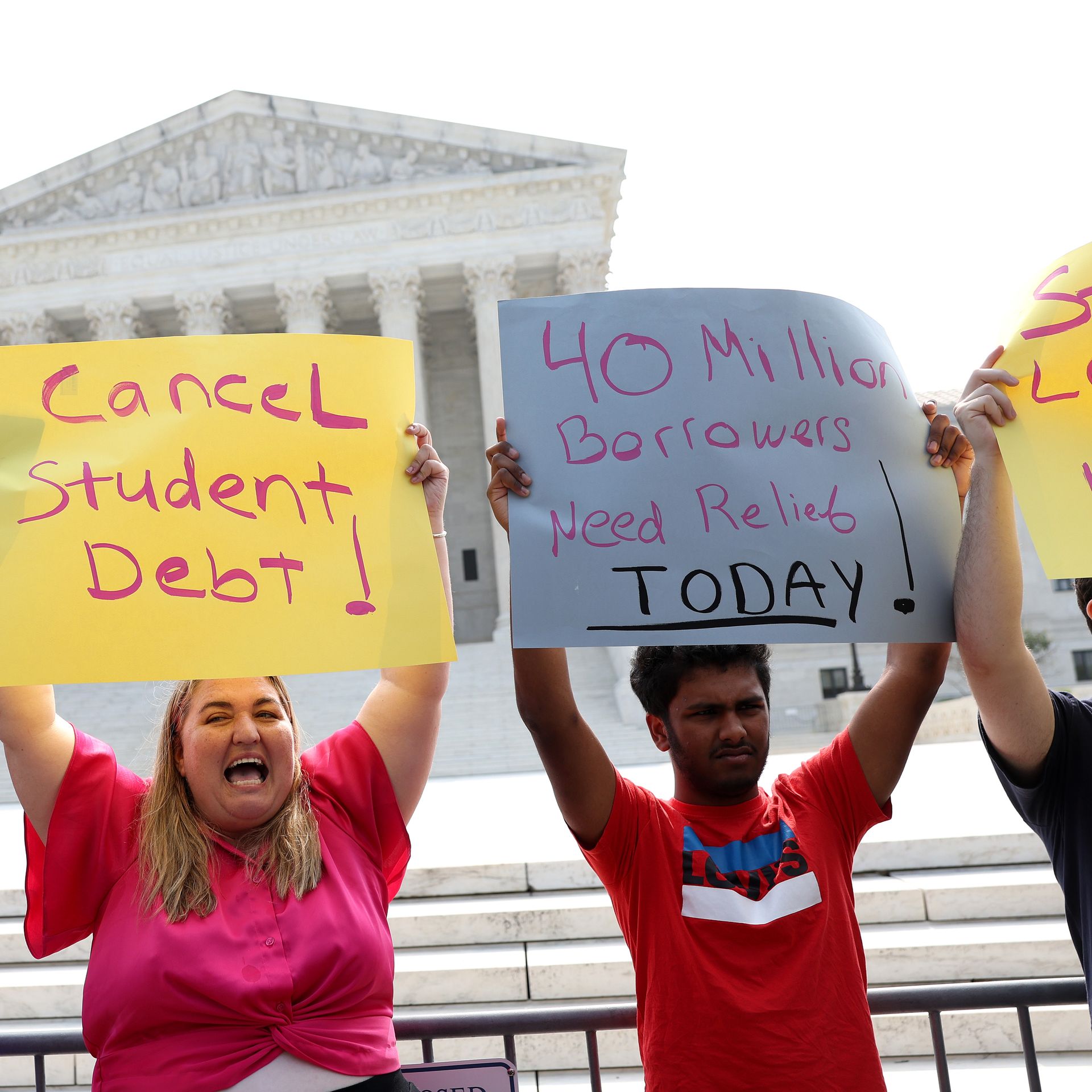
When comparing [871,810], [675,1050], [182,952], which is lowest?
[675,1050]

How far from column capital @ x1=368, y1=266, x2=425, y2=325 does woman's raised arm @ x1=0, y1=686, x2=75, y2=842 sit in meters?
30.5

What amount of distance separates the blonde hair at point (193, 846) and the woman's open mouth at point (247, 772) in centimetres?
9

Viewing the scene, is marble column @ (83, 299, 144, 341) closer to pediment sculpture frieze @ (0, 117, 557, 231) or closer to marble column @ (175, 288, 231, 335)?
marble column @ (175, 288, 231, 335)

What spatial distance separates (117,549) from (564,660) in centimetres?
109

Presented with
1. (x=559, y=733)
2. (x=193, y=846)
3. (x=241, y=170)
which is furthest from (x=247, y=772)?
(x=241, y=170)

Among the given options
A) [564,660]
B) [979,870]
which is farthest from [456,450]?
[564,660]

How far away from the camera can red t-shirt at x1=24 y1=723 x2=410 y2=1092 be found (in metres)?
2.06

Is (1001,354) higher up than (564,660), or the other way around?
(1001,354)

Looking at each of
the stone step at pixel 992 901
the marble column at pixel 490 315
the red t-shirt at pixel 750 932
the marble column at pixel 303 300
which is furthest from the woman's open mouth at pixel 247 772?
the marble column at pixel 303 300

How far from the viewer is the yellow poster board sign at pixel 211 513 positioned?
2.24m

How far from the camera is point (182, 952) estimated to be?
2.09 metres

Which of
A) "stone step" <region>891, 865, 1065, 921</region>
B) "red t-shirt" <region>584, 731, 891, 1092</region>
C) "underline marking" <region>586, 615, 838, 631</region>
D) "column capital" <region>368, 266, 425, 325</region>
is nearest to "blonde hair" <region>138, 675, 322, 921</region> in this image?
"red t-shirt" <region>584, 731, 891, 1092</region>

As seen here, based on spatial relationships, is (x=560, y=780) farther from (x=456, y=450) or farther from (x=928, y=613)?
(x=456, y=450)

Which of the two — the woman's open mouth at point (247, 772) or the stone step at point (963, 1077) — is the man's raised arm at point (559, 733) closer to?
the woman's open mouth at point (247, 772)
